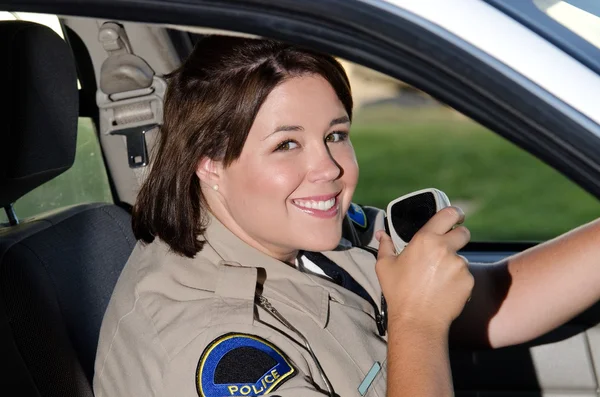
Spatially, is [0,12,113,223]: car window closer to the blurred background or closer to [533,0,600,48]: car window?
[533,0,600,48]: car window

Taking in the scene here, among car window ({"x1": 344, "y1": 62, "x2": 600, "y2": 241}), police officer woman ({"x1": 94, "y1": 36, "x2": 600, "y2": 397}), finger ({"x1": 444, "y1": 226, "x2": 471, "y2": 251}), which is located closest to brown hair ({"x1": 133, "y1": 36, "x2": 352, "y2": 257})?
police officer woman ({"x1": 94, "y1": 36, "x2": 600, "y2": 397})

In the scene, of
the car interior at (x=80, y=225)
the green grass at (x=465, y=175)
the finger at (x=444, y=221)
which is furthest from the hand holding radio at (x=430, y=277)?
the green grass at (x=465, y=175)

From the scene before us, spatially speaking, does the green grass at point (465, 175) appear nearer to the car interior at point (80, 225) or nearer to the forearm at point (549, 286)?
the car interior at point (80, 225)

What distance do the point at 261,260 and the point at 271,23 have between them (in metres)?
0.60

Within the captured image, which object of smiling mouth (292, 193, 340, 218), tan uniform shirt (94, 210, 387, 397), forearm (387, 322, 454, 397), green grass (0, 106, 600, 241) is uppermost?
green grass (0, 106, 600, 241)

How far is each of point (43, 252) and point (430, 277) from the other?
80cm

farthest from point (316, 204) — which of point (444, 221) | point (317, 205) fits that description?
point (444, 221)

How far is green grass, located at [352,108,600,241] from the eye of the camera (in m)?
9.22

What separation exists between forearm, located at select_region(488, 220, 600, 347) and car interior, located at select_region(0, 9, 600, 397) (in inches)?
16.2

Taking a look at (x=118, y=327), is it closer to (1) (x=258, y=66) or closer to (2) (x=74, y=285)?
(2) (x=74, y=285)

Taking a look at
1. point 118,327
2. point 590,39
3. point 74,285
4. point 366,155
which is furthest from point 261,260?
point 366,155

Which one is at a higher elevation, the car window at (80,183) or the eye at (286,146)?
the car window at (80,183)

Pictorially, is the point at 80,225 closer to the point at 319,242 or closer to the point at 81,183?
the point at 81,183

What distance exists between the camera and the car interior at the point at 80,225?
67.2 inches
